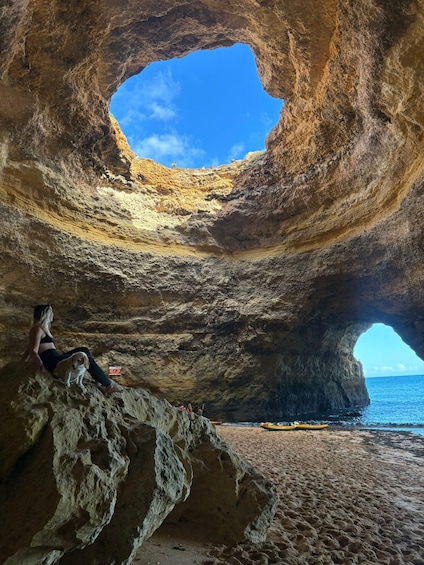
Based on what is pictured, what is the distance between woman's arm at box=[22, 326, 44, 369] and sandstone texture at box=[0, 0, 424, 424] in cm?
728

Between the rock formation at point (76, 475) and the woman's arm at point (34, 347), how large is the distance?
0.43 ft

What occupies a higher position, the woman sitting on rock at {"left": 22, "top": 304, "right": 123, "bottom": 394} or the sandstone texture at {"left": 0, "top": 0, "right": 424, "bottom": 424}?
the sandstone texture at {"left": 0, "top": 0, "right": 424, "bottom": 424}

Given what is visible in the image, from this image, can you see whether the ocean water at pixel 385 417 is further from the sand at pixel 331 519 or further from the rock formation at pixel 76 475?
the rock formation at pixel 76 475

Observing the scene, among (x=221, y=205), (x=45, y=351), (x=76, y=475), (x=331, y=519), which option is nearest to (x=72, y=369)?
(x=45, y=351)

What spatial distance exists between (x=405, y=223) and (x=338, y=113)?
4669mm

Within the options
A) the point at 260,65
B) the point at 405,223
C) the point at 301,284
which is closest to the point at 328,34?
the point at 260,65

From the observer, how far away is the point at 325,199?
16109 mm

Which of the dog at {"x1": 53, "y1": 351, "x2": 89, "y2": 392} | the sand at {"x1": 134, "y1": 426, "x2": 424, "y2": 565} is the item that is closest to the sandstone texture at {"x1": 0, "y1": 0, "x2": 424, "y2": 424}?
the dog at {"x1": 53, "y1": 351, "x2": 89, "y2": 392}

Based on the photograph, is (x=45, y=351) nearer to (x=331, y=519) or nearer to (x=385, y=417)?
(x=331, y=519)

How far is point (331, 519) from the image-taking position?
395cm

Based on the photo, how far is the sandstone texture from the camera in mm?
10422

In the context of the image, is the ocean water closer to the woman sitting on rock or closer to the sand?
the sand

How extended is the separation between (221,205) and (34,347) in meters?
16.7

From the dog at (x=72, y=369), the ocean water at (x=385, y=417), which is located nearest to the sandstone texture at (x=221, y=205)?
the ocean water at (x=385, y=417)
